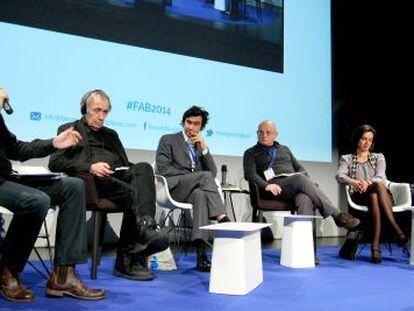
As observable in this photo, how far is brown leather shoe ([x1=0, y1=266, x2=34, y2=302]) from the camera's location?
2246mm

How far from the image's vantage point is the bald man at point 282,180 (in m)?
3.78

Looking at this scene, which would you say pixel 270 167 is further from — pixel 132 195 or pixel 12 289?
pixel 12 289

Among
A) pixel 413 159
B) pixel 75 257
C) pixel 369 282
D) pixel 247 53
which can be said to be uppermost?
pixel 247 53

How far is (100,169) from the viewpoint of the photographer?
283 cm

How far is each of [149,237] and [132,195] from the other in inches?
10.5

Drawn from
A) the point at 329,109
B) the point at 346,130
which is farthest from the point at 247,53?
the point at 346,130

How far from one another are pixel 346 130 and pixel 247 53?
→ 5.70 ft

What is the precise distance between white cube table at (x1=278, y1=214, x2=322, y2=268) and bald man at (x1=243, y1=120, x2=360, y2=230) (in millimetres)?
194

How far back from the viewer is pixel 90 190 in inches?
112

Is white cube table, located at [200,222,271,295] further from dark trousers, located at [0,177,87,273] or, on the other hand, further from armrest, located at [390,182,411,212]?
armrest, located at [390,182,411,212]

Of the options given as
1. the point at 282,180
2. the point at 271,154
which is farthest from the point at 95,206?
the point at 271,154

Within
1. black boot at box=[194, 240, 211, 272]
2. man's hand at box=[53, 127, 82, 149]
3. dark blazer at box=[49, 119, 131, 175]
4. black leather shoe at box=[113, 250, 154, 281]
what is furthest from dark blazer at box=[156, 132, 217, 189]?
man's hand at box=[53, 127, 82, 149]

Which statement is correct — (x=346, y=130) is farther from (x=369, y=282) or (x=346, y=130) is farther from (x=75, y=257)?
(x=75, y=257)

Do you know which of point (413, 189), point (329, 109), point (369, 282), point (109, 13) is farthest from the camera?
point (329, 109)
